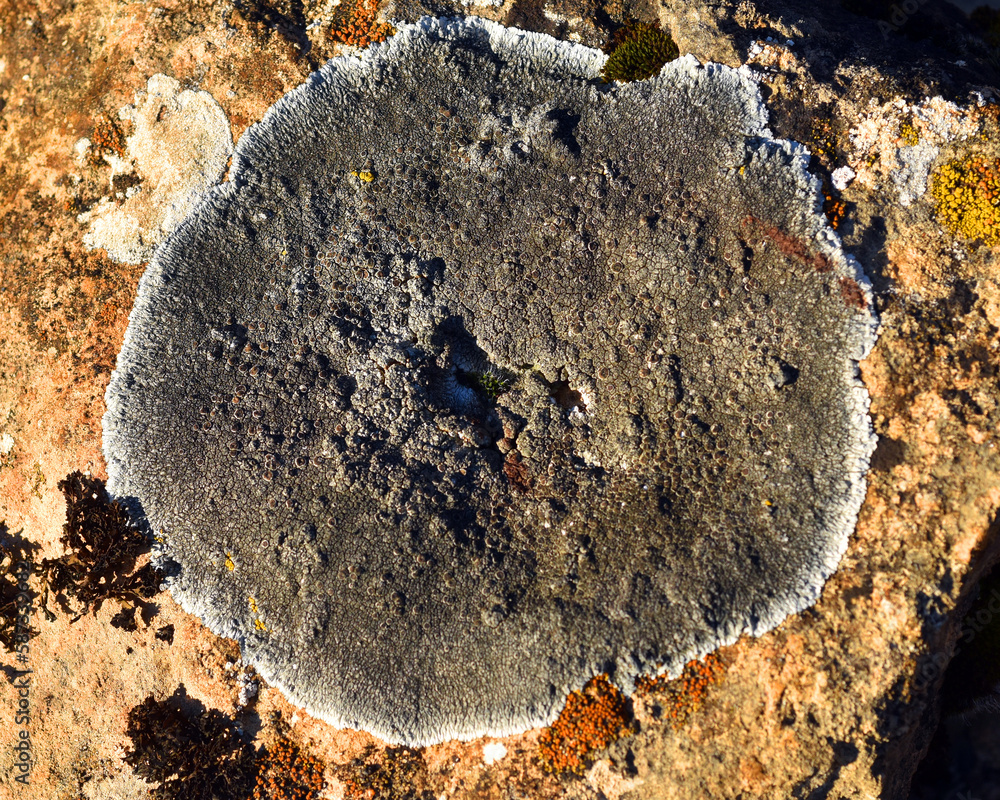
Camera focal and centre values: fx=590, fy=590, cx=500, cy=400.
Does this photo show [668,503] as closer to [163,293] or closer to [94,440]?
[163,293]

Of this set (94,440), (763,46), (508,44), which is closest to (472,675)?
(94,440)

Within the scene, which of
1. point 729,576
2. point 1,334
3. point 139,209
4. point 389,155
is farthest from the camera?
point 1,334

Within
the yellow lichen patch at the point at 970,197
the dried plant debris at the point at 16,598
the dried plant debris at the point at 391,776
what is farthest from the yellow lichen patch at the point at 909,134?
the dried plant debris at the point at 16,598

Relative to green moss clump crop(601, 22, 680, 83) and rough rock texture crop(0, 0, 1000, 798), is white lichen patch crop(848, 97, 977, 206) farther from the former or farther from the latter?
green moss clump crop(601, 22, 680, 83)

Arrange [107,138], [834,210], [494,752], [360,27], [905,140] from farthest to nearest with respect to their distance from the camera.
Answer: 1. [107,138]
2. [360,27]
3. [905,140]
4. [834,210]
5. [494,752]

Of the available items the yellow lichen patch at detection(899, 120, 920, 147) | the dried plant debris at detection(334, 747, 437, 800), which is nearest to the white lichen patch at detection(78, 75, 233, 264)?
the dried plant debris at detection(334, 747, 437, 800)

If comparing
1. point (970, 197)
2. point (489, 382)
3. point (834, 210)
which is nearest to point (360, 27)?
point (489, 382)

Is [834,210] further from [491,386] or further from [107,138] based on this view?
[107,138]
